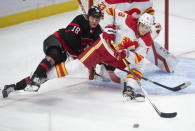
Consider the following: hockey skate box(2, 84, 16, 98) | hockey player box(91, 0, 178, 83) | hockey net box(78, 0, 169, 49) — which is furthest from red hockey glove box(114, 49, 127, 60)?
hockey skate box(2, 84, 16, 98)

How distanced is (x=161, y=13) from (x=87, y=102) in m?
2.89

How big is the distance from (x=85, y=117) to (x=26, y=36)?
90.0 inches

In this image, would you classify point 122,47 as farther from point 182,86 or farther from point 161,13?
point 161,13

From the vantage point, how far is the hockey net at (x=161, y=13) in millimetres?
4570

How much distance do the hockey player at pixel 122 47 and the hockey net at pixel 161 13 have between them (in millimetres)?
539

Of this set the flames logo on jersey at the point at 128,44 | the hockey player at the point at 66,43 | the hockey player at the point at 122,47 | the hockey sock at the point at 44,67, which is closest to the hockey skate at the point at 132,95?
the hockey player at the point at 122,47

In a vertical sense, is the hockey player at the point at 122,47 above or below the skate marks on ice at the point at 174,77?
above

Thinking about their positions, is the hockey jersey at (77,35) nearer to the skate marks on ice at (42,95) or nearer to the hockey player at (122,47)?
the hockey player at (122,47)

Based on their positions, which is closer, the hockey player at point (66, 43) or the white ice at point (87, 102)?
the white ice at point (87, 102)

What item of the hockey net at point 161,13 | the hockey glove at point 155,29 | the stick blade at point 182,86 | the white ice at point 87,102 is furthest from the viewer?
the hockey net at point 161,13

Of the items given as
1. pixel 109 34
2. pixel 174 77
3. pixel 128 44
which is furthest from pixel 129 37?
pixel 174 77

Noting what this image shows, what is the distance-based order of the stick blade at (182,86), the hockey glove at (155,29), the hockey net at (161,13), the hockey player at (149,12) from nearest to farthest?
the stick blade at (182,86) < the hockey glove at (155,29) < the hockey player at (149,12) < the hockey net at (161,13)

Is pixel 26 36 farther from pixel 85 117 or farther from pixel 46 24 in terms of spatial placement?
pixel 85 117

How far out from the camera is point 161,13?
A: 6.36 meters
